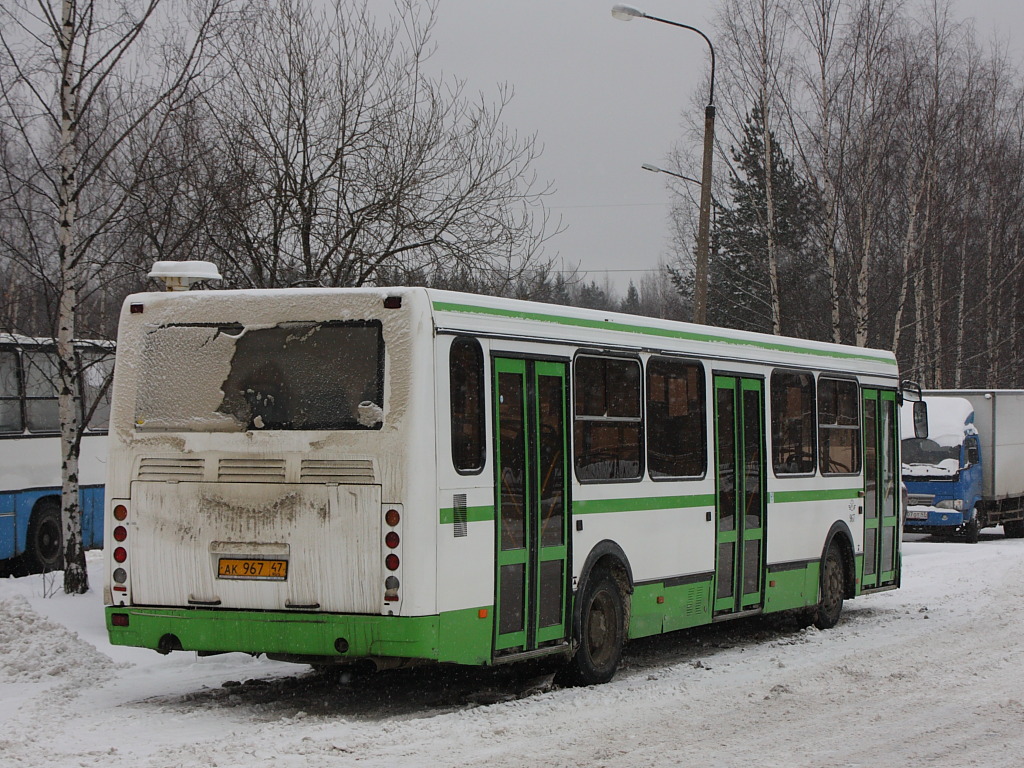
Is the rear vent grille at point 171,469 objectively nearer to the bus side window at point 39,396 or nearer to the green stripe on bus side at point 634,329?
the green stripe on bus side at point 634,329

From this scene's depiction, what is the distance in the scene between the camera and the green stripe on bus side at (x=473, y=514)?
9.12m

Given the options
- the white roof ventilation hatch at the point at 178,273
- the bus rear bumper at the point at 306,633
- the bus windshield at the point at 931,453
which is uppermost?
the white roof ventilation hatch at the point at 178,273

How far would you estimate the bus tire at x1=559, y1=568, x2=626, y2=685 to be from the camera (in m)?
10.7

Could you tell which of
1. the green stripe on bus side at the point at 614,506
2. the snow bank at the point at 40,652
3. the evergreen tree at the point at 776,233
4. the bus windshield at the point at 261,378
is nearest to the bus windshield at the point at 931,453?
the evergreen tree at the point at 776,233

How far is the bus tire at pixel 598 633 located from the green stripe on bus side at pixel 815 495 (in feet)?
10.4

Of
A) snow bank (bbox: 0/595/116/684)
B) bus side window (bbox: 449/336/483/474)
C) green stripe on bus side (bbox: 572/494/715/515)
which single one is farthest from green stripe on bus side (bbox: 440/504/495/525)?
snow bank (bbox: 0/595/116/684)

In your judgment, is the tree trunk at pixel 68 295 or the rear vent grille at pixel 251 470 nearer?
the rear vent grille at pixel 251 470

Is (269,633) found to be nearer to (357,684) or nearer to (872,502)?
(357,684)

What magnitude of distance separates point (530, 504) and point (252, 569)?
2038 mm

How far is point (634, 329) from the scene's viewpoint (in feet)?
38.3

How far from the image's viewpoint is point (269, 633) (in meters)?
9.12

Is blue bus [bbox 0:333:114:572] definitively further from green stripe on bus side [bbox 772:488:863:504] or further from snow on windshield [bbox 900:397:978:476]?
snow on windshield [bbox 900:397:978:476]

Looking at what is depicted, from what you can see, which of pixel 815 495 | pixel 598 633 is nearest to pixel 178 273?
pixel 598 633

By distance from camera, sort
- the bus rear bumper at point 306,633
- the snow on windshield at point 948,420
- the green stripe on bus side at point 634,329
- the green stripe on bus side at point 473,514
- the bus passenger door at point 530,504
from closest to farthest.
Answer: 1. the bus rear bumper at point 306,633
2. the green stripe on bus side at point 473,514
3. the green stripe on bus side at point 634,329
4. the bus passenger door at point 530,504
5. the snow on windshield at point 948,420
